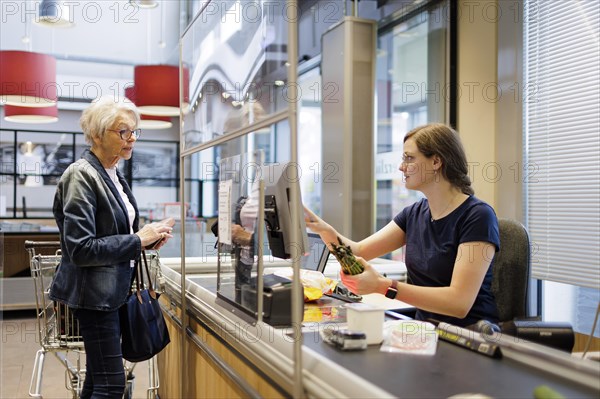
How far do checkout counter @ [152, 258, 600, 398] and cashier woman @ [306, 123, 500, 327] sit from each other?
1.05ft

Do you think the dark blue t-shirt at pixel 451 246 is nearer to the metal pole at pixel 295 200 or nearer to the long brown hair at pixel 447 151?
the long brown hair at pixel 447 151

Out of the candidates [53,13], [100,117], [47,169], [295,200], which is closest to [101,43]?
[47,169]

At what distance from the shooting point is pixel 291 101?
1401 mm

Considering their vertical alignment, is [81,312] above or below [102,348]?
above

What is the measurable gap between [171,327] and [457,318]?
1.44m

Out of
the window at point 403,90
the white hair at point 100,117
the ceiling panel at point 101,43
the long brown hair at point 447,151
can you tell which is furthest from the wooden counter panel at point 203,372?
the ceiling panel at point 101,43

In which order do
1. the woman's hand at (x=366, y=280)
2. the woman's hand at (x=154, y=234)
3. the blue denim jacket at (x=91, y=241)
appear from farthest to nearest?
the woman's hand at (x=154, y=234) → the blue denim jacket at (x=91, y=241) → the woman's hand at (x=366, y=280)

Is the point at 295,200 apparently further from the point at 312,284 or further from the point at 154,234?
the point at 154,234

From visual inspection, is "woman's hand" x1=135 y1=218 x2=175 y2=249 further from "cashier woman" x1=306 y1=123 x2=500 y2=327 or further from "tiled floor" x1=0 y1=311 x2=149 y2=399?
"tiled floor" x1=0 y1=311 x2=149 y2=399

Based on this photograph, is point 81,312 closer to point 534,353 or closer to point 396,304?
point 396,304

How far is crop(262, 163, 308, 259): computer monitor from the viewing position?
195 centimetres

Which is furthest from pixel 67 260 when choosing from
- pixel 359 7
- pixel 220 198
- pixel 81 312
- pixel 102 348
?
pixel 359 7

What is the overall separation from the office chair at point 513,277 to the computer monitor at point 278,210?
91cm

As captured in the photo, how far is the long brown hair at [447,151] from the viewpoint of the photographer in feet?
7.28
